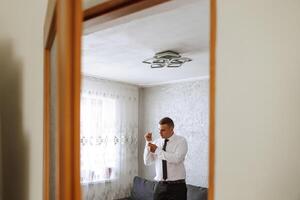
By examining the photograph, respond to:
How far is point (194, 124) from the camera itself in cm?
162

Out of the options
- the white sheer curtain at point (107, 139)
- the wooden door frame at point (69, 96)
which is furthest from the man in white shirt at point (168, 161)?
the wooden door frame at point (69, 96)

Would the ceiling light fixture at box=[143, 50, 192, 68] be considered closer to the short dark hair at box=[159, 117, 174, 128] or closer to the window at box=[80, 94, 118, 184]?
the short dark hair at box=[159, 117, 174, 128]

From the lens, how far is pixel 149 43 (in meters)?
1.26

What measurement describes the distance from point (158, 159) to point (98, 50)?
613mm

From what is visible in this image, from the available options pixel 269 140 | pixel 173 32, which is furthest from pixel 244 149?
pixel 173 32

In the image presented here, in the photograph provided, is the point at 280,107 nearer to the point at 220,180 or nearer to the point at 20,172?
the point at 220,180

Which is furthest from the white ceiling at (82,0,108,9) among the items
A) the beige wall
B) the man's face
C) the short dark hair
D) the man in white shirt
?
the short dark hair

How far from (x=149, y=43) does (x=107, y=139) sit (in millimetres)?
692

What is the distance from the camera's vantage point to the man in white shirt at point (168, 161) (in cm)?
104

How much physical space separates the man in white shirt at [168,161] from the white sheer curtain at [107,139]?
13cm

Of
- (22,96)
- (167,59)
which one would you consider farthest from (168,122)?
(22,96)

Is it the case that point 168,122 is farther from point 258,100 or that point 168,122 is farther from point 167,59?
point 258,100

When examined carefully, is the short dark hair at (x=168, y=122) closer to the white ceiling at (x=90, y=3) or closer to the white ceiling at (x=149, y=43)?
the white ceiling at (x=149, y=43)

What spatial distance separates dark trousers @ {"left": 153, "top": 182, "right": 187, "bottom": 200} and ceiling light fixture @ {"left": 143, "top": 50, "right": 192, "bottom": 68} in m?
0.53
